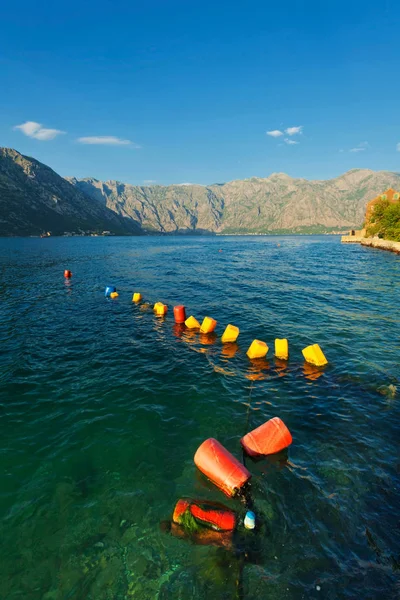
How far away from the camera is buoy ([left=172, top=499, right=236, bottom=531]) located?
6.99 metres

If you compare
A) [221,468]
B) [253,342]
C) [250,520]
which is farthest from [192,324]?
[250,520]

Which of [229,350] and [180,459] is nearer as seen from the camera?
[180,459]

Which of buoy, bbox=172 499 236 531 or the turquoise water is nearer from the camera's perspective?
the turquoise water

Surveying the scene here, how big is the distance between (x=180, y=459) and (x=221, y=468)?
185 cm

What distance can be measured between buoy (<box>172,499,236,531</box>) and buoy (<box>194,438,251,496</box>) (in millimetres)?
643

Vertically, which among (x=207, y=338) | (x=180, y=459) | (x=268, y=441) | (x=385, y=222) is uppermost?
(x=385, y=222)

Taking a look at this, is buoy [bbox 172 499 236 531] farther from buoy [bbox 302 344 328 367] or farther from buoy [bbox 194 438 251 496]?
buoy [bbox 302 344 328 367]

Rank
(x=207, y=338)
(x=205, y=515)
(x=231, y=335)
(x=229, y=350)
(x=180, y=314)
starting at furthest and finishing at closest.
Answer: (x=180, y=314) < (x=207, y=338) < (x=231, y=335) < (x=229, y=350) < (x=205, y=515)

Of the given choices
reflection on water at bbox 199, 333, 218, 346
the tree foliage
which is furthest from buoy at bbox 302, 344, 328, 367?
the tree foliage

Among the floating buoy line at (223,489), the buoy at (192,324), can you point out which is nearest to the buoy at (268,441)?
the floating buoy line at (223,489)

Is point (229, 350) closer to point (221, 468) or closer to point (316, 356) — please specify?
point (316, 356)

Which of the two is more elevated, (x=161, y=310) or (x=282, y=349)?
(x=161, y=310)

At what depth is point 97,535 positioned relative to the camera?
702 centimetres

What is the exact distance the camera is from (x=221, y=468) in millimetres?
8117
